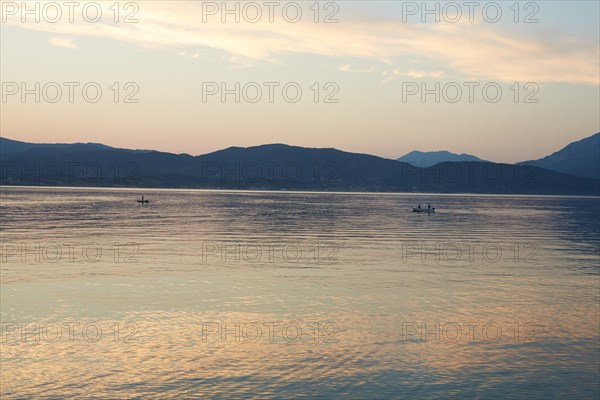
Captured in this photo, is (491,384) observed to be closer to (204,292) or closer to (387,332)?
(387,332)

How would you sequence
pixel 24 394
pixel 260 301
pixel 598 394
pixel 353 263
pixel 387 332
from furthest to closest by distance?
pixel 353 263
pixel 260 301
pixel 387 332
pixel 598 394
pixel 24 394

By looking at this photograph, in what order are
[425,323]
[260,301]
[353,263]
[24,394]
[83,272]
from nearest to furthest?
[24,394]
[425,323]
[260,301]
[83,272]
[353,263]

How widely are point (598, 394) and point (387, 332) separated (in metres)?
9.49

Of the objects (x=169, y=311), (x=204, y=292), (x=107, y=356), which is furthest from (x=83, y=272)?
(x=107, y=356)

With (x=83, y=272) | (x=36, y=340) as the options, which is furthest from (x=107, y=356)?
(x=83, y=272)

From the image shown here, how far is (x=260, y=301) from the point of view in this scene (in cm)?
3409

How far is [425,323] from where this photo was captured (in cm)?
2958

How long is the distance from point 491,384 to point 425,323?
8.66 meters

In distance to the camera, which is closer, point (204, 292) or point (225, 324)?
point (225, 324)

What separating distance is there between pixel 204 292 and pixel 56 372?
15425 millimetres

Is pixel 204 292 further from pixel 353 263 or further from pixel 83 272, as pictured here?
pixel 353 263

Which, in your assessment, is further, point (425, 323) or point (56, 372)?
point (425, 323)

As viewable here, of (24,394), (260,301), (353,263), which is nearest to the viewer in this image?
(24,394)

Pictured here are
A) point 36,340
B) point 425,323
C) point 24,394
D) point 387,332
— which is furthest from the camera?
point 425,323
